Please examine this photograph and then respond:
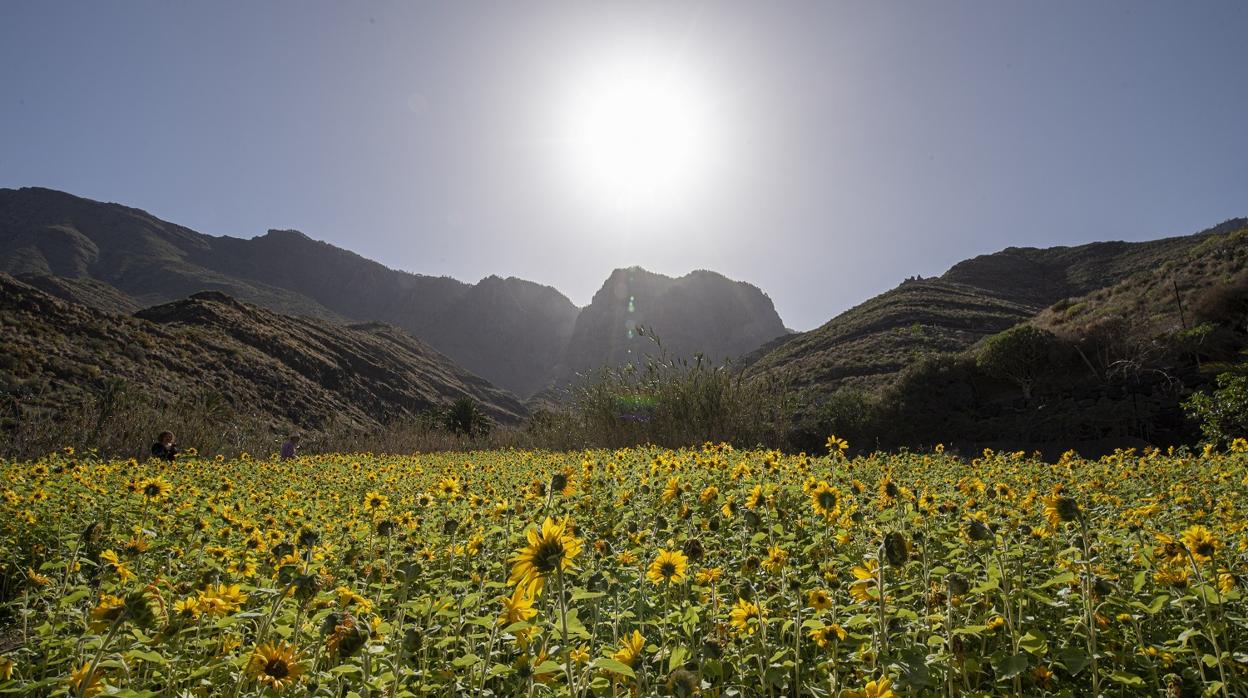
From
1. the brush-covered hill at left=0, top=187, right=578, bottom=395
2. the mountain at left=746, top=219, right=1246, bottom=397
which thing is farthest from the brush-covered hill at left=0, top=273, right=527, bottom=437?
the brush-covered hill at left=0, top=187, right=578, bottom=395

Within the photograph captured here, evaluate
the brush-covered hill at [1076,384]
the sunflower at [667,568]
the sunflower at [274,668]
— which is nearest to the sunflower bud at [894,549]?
the sunflower at [667,568]

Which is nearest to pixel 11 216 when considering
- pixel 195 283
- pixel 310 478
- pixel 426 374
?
pixel 195 283

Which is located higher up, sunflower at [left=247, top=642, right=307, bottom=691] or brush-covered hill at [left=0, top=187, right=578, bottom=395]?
brush-covered hill at [left=0, top=187, right=578, bottom=395]

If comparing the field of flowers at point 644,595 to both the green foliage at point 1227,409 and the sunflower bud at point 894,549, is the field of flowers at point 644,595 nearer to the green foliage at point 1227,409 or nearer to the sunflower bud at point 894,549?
the sunflower bud at point 894,549

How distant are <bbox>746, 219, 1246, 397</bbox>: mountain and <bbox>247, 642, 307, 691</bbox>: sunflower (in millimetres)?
24592

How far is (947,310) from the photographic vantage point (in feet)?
127

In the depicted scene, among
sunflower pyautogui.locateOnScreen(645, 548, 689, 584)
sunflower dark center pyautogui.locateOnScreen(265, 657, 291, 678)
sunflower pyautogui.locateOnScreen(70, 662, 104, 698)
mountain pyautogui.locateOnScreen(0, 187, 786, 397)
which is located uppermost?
mountain pyautogui.locateOnScreen(0, 187, 786, 397)

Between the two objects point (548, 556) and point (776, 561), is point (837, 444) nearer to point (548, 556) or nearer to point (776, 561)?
point (776, 561)

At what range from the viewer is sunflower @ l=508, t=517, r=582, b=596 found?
135 cm

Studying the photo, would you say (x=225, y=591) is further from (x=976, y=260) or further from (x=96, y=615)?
(x=976, y=260)

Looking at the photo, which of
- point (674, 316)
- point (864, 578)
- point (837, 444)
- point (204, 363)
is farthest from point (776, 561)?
point (674, 316)

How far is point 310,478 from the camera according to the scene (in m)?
7.09

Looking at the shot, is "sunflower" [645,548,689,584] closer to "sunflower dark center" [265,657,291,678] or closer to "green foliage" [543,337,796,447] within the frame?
"sunflower dark center" [265,657,291,678]

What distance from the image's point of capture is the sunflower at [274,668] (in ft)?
4.99
